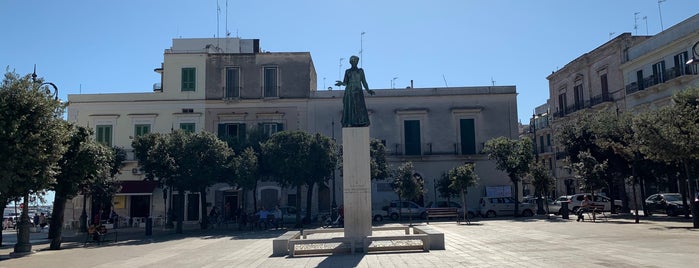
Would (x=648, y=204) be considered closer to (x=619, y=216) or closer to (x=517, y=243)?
(x=619, y=216)

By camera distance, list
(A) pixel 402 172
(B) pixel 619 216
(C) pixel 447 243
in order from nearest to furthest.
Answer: (C) pixel 447 243, (B) pixel 619 216, (A) pixel 402 172

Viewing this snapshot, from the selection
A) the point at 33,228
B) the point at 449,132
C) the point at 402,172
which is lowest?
the point at 33,228

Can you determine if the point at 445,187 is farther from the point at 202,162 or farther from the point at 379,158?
the point at 202,162

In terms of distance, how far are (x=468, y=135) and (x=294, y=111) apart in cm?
1256

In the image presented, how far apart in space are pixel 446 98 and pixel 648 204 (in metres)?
14.5

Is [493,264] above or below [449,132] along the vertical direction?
below

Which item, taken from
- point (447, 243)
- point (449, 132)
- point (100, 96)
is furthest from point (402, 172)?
point (100, 96)

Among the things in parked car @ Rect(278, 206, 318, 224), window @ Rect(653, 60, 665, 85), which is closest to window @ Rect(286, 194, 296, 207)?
parked car @ Rect(278, 206, 318, 224)

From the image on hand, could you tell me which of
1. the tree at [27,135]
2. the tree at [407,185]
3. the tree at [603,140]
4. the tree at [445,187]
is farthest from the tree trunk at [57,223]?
the tree at [603,140]

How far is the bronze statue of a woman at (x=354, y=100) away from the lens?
1695 cm

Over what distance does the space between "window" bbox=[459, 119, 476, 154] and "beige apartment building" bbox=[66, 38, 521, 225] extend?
7cm

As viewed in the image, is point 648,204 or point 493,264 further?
point 648,204

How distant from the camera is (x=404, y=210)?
36062mm

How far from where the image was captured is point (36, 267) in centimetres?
1495
